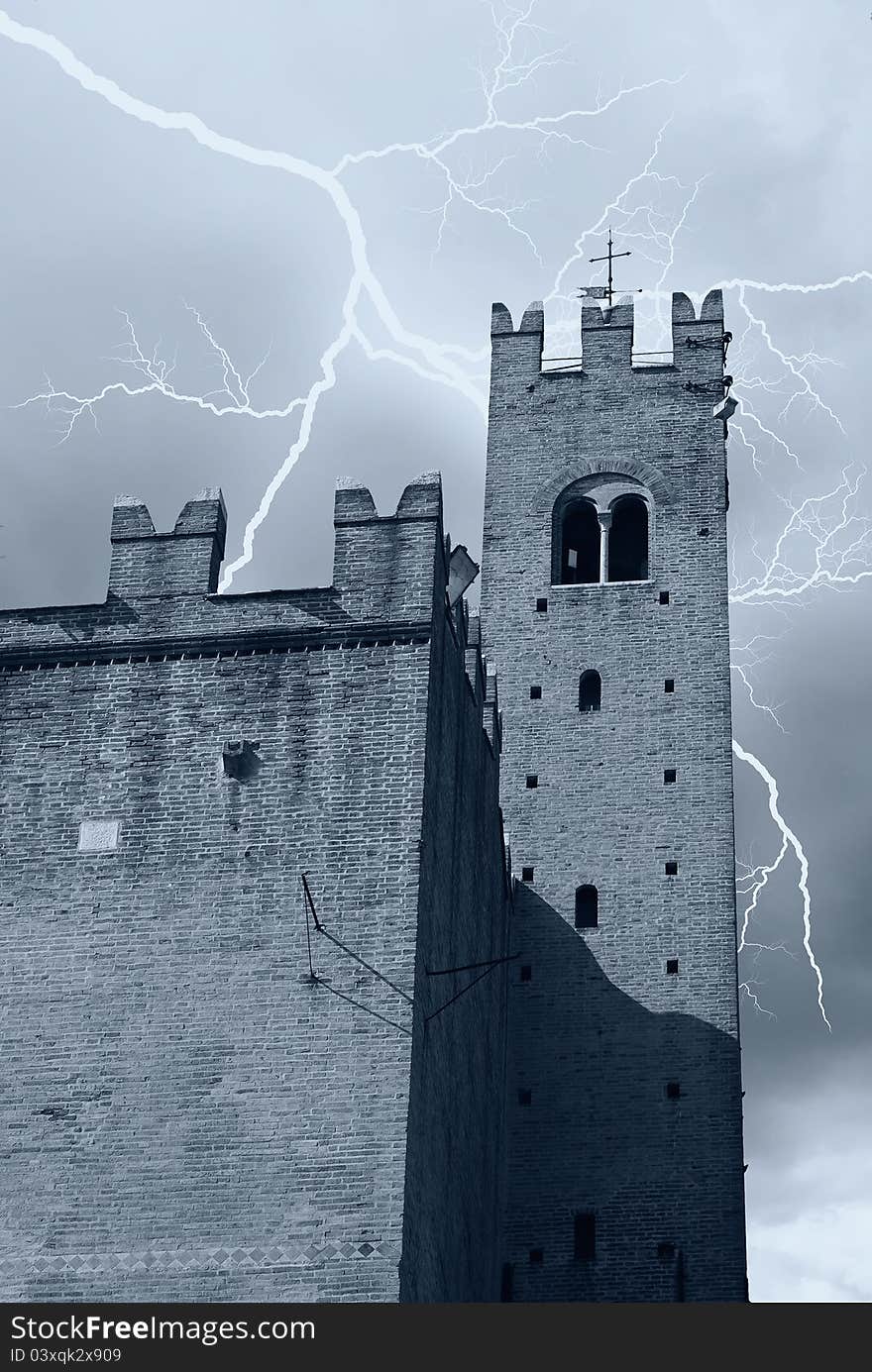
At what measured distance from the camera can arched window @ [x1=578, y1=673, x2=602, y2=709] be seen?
142 ft

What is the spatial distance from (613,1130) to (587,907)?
4.23 meters

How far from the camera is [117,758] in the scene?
2706 cm

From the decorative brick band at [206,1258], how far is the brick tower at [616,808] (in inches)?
567

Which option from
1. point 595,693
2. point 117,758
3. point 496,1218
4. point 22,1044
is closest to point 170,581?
point 117,758

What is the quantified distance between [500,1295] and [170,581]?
579 inches

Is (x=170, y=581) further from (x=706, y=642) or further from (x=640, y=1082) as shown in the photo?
(x=706, y=642)

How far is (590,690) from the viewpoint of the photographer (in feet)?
143

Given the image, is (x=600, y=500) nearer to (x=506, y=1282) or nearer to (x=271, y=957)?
(x=506, y=1282)

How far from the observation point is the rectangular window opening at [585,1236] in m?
37.4

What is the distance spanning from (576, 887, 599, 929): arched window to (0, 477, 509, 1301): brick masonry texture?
10.9 m

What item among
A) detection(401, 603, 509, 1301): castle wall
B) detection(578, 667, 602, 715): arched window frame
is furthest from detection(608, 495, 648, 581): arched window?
detection(401, 603, 509, 1301): castle wall

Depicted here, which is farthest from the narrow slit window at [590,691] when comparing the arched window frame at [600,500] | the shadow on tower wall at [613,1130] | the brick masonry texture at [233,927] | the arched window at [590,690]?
the brick masonry texture at [233,927]

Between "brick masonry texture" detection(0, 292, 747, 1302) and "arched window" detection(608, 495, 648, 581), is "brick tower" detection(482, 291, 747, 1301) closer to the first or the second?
"arched window" detection(608, 495, 648, 581)

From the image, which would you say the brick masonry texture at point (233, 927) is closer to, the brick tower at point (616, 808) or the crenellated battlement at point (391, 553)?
the crenellated battlement at point (391, 553)
